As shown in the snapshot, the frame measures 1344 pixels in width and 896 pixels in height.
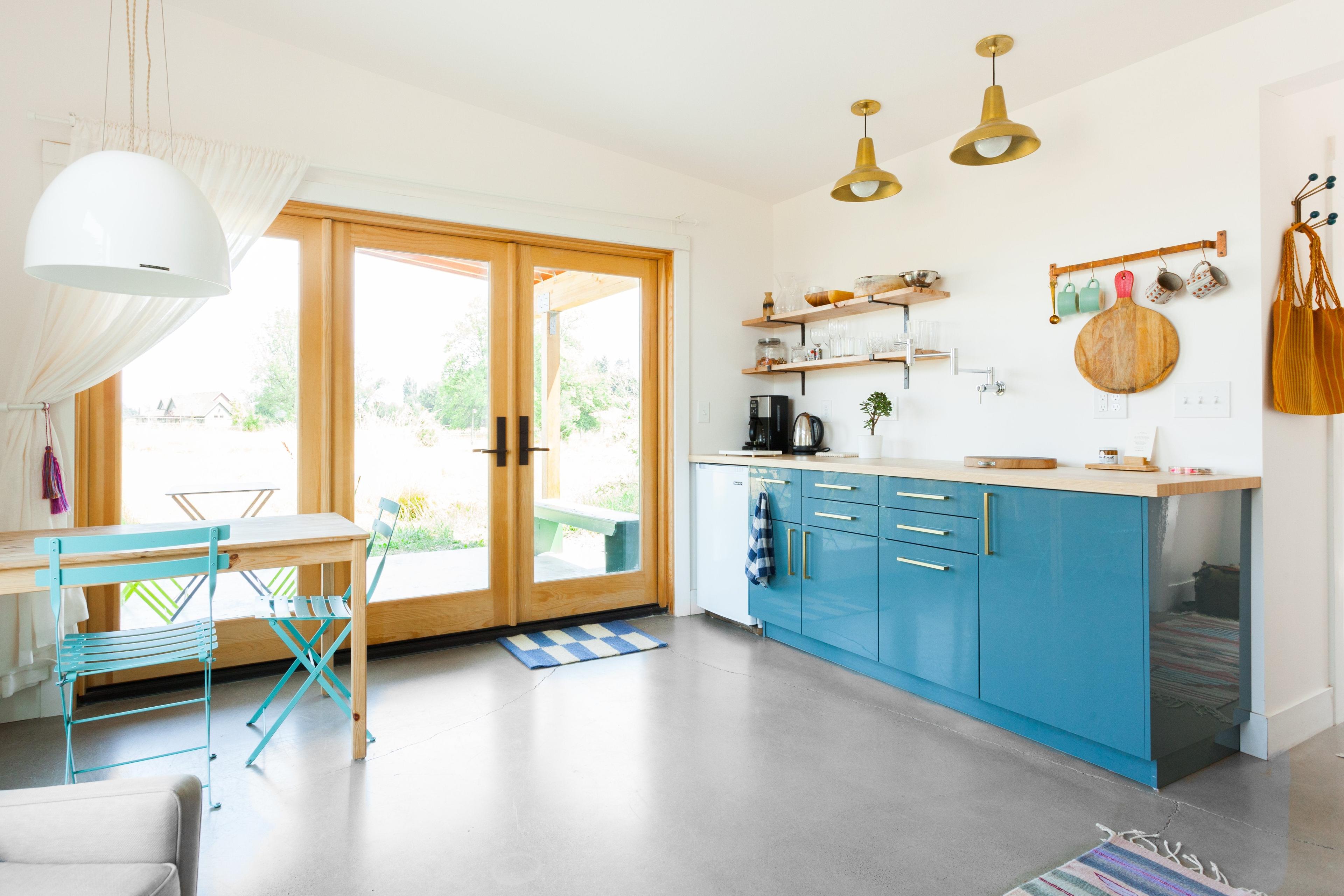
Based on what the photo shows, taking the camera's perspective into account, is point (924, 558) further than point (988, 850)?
Yes

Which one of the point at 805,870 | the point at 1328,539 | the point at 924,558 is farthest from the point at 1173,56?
the point at 805,870

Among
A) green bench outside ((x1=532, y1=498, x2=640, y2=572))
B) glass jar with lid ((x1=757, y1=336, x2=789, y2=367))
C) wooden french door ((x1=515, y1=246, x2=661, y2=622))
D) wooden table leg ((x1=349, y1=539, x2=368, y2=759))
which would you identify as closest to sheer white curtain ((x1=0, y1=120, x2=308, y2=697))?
wooden table leg ((x1=349, y1=539, x2=368, y2=759))

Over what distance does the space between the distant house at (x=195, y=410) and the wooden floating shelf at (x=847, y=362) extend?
9.08 feet

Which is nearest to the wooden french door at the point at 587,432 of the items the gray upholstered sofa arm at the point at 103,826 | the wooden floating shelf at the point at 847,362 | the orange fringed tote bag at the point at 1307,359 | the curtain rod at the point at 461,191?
the curtain rod at the point at 461,191

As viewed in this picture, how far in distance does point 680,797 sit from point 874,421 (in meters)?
2.24

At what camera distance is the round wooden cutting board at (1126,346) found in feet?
9.00

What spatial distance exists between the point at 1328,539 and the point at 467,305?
150 inches

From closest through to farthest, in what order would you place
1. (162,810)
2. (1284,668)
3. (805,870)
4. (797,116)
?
1. (162,810)
2. (805,870)
3. (1284,668)
4. (797,116)

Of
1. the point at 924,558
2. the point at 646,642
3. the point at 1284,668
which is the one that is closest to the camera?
the point at 1284,668

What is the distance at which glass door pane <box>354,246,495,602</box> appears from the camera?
3609 mm

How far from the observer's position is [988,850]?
6.41 ft

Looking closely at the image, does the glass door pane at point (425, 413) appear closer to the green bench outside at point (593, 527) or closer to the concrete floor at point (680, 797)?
the green bench outside at point (593, 527)

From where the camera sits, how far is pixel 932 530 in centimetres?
291

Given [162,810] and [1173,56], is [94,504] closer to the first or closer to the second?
[162,810]
